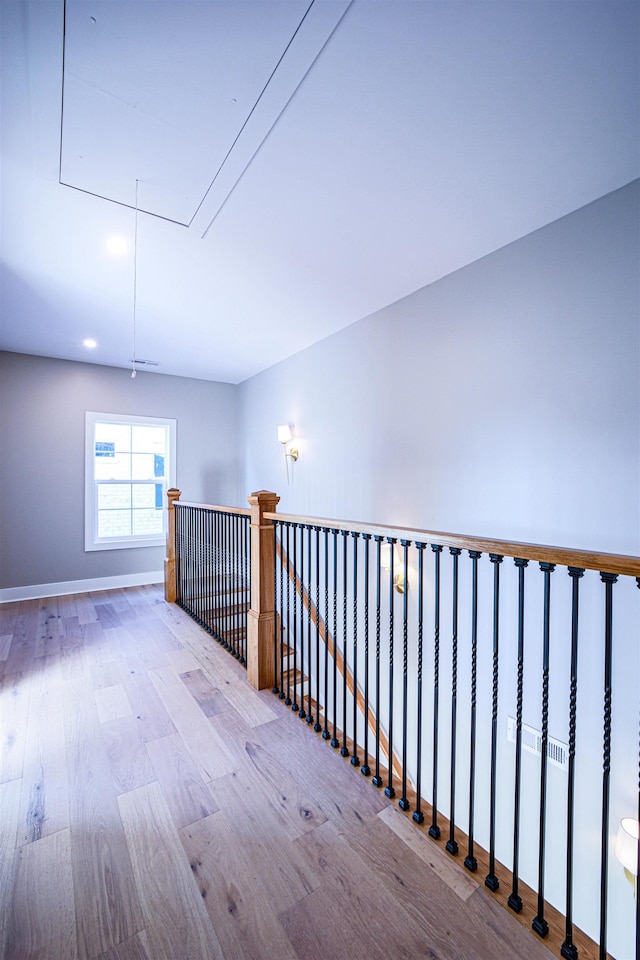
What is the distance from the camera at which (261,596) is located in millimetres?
2443

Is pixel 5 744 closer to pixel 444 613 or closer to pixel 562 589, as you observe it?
pixel 444 613

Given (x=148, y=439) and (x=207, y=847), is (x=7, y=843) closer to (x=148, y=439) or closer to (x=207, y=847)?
(x=207, y=847)

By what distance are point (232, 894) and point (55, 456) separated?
A: 4564mm

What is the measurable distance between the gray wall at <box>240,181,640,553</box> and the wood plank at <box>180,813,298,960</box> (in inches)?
77.6

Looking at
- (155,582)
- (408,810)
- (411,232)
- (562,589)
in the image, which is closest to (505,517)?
(562,589)

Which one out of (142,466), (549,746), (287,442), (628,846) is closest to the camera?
(628,846)

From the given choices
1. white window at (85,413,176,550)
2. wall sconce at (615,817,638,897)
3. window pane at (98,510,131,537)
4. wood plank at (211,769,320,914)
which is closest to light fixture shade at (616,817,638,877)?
wall sconce at (615,817,638,897)

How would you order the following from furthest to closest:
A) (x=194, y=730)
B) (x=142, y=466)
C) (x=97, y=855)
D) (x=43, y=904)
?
(x=142, y=466), (x=194, y=730), (x=97, y=855), (x=43, y=904)

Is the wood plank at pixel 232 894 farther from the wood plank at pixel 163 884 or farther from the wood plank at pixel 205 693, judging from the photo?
the wood plank at pixel 205 693

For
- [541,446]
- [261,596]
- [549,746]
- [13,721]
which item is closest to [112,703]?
[13,721]

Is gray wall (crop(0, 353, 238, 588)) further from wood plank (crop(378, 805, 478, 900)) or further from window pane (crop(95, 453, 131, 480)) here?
wood plank (crop(378, 805, 478, 900))

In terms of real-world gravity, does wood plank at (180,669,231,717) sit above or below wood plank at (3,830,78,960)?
below

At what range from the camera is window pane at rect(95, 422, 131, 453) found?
4812 mm

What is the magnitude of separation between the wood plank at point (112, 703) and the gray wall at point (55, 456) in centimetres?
270
